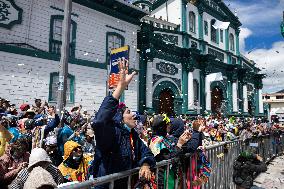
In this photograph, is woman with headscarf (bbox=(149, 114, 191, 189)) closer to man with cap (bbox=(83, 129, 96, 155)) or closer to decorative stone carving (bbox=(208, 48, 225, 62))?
man with cap (bbox=(83, 129, 96, 155))

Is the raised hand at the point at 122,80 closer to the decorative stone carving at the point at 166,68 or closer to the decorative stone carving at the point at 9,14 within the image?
the decorative stone carving at the point at 9,14

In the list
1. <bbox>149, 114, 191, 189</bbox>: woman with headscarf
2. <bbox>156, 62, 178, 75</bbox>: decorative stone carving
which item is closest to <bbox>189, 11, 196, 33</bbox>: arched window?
<bbox>156, 62, 178, 75</bbox>: decorative stone carving

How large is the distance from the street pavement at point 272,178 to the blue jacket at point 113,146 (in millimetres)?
5666

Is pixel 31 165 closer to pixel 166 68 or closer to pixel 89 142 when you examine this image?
pixel 89 142

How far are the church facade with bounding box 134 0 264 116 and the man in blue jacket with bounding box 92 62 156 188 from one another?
14.0m

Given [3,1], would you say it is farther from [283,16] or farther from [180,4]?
[180,4]

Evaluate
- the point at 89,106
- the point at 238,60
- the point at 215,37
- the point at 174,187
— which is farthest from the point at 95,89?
the point at 238,60

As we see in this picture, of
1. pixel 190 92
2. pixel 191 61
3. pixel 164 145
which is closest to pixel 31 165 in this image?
pixel 164 145

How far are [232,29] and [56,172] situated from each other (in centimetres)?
2843

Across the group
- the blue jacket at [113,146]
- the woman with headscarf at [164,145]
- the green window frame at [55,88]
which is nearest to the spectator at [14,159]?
the blue jacket at [113,146]

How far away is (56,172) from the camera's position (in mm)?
3293

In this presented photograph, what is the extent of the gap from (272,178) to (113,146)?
25.5ft

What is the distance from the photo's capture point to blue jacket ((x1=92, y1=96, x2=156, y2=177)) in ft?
8.14

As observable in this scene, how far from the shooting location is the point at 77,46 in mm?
13625
